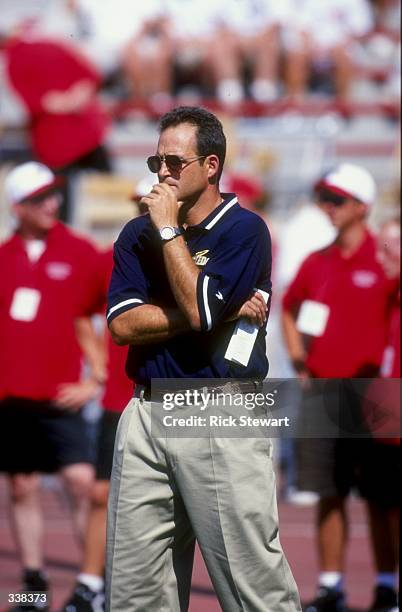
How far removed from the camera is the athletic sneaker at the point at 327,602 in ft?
19.5

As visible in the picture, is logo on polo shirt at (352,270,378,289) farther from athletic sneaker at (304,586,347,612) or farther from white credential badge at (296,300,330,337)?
athletic sneaker at (304,586,347,612)

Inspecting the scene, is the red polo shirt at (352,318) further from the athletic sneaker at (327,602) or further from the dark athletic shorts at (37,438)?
the dark athletic shorts at (37,438)

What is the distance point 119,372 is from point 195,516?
2073 millimetres

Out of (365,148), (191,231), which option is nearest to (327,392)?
(191,231)

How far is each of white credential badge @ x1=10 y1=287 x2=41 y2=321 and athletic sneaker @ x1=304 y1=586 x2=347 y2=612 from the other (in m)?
1.91

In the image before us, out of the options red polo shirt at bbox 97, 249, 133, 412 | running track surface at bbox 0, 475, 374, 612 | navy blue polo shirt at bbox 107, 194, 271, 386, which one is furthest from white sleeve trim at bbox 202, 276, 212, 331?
red polo shirt at bbox 97, 249, 133, 412

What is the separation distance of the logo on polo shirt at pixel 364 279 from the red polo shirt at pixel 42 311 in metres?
1.27

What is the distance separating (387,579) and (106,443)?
1.44 m

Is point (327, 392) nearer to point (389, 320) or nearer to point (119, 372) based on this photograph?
point (389, 320)

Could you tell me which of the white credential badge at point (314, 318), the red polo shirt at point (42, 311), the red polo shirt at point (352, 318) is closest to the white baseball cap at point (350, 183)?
the red polo shirt at point (352, 318)

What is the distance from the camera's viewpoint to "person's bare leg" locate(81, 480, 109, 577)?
6.02 meters

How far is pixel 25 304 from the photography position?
6.50 m

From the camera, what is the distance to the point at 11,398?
6.51m

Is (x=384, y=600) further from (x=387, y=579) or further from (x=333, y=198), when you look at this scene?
(x=333, y=198)
